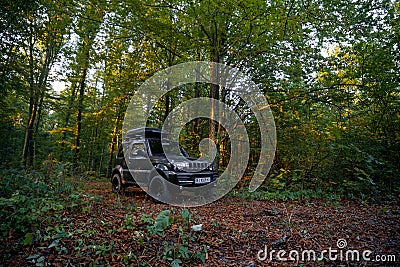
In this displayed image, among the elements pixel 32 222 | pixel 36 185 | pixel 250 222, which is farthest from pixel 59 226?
pixel 250 222

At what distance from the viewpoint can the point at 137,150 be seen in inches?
328

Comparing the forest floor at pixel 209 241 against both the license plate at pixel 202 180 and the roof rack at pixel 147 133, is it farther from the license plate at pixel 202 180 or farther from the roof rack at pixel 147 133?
the roof rack at pixel 147 133

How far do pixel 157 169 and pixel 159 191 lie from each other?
641 millimetres

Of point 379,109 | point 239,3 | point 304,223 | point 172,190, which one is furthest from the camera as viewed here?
point 379,109

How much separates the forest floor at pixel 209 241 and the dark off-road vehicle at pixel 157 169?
1.77 meters

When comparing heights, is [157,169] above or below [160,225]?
above

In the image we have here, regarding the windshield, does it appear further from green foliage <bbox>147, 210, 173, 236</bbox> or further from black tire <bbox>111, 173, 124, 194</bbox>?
green foliage <bbox>147, 210, 173, 236</bbox>

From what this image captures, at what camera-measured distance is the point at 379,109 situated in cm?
823

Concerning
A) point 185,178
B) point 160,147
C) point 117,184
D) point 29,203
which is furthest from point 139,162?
point 29,203

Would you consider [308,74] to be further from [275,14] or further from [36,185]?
[36,185]

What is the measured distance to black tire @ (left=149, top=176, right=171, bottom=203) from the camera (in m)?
6.72

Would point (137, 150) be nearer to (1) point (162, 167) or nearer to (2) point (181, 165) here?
(1) point (162, 167)

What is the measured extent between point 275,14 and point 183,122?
7957mm

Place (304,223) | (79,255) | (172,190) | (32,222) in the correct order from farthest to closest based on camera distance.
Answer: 1. (172,190)
2. (304,223)
3. (32,222)
4. (79,255)
